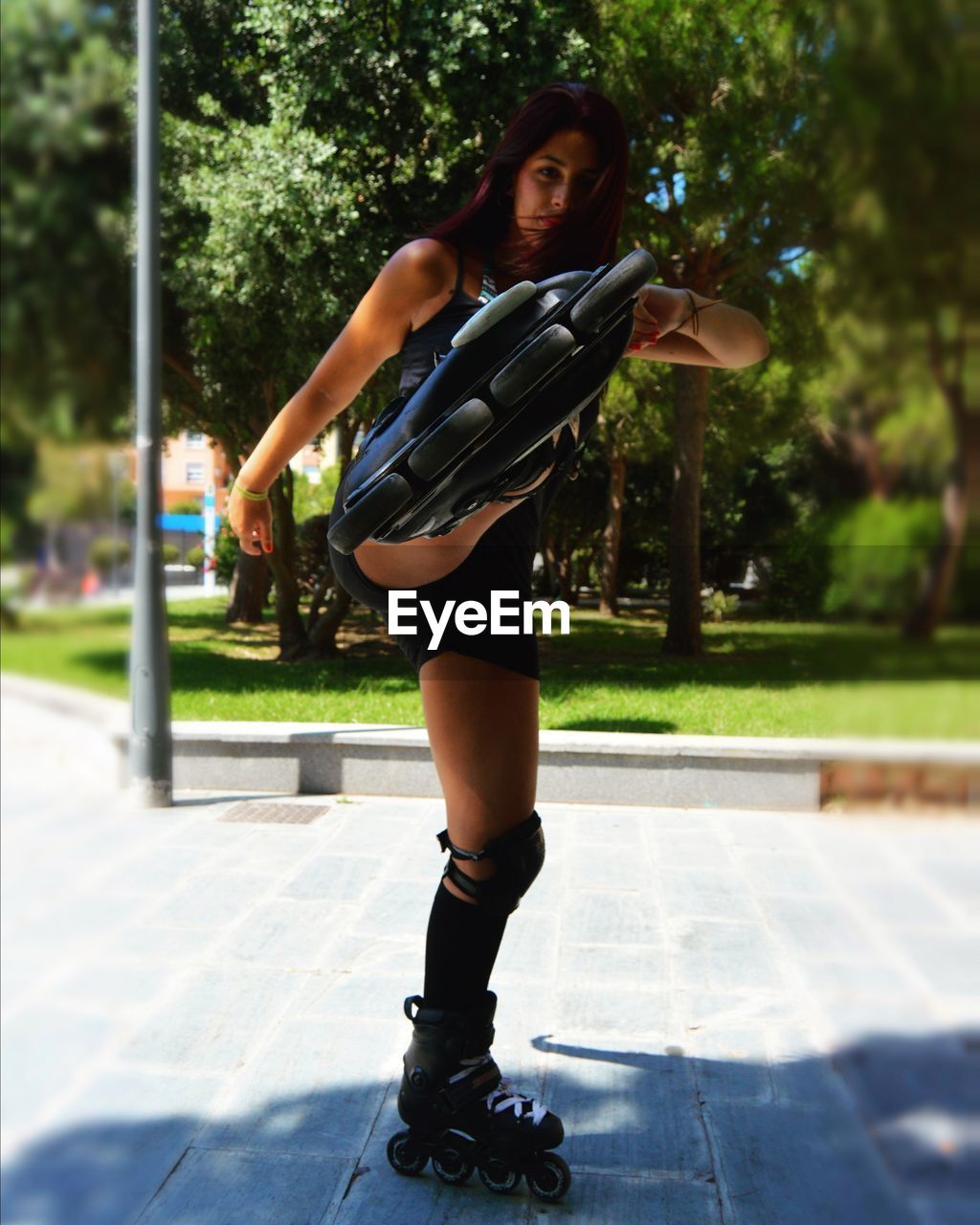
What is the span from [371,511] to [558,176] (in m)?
0.56

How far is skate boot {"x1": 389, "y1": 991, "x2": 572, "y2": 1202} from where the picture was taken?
1.63 metres

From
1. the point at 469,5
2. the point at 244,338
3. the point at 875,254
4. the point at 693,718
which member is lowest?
the point at 693,718

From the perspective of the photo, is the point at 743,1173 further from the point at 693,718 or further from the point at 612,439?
the point at 612,439

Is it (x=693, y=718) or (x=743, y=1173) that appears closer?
(x=743, y=1173)

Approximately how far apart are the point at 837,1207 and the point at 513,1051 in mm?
2127

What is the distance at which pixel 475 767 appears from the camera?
1474mm

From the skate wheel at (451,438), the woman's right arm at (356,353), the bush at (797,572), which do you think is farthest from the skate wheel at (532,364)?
the woman's right arm at (356,353)

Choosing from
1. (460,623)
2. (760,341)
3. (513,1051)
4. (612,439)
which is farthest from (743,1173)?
(612,439)

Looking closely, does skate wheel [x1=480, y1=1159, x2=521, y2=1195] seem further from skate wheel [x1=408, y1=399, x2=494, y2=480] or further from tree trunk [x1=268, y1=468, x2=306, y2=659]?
skate wheel [x1=408, y1=399, x2=494, y2=480]

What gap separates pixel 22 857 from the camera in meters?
0.84

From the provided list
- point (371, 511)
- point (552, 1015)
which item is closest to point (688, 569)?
point (371, 511)

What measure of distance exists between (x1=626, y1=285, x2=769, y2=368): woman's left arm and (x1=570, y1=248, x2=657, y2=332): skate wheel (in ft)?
1.49

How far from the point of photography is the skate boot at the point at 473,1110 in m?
1.63

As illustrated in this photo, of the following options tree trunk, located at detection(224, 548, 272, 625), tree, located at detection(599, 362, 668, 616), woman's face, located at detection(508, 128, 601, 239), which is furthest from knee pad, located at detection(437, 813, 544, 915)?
tree, located at detection(599, 362, 668, 616)
